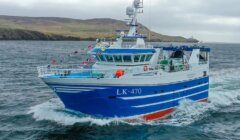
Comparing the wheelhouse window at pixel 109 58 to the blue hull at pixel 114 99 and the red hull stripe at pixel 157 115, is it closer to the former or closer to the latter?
the blue hull at pixel 114 99

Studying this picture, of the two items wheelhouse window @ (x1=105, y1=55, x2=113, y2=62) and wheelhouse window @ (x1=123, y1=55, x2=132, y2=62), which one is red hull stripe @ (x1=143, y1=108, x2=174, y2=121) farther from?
wheelhouse window @ (x1=105, y1=55, x2=113, y2=62)

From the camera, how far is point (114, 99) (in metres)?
27.3

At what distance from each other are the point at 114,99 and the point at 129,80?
177 centimetres

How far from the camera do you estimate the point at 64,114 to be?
2952cm

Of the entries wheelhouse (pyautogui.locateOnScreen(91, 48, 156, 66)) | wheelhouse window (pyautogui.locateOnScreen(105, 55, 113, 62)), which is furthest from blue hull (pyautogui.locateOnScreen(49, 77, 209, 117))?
wheelhouse window (pyautogui.locateOnScreen(105, 55, 113, 62))

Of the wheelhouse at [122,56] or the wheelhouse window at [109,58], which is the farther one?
the wheelhouse window at [109,58]

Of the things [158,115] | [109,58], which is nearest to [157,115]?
[158,115]

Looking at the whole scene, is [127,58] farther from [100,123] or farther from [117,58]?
[100,123]

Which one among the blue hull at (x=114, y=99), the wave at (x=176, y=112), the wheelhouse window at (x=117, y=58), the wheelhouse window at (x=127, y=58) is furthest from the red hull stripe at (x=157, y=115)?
the wheelhouse window at (x=117, y=58)

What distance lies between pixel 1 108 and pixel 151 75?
13.2 meters

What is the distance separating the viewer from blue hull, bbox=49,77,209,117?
1056 inches

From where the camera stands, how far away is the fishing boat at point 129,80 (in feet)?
88.3

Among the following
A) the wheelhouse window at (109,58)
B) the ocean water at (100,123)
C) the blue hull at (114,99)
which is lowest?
the ocean water at (100,123)

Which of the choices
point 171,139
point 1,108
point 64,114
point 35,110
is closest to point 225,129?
point 171,139
